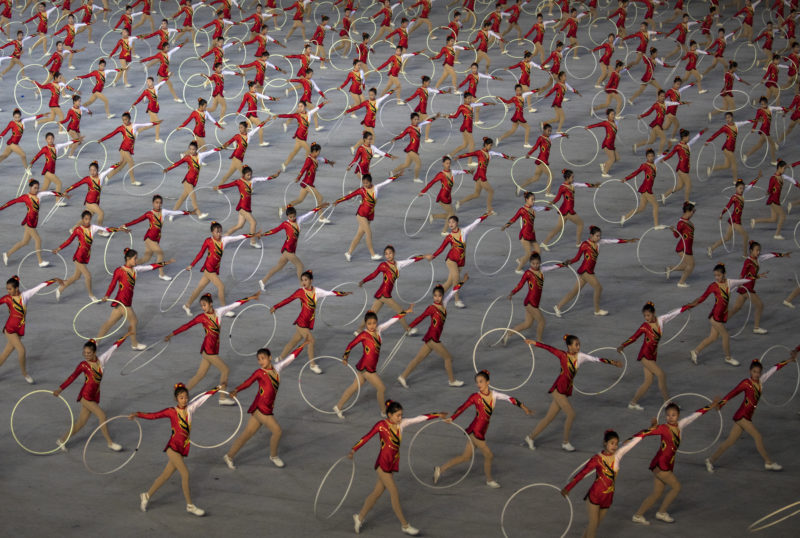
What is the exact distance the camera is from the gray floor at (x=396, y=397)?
43.1ft

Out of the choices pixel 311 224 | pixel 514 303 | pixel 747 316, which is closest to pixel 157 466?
pixel 514 303

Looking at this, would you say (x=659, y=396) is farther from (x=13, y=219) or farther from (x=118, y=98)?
(x=118, y=98)

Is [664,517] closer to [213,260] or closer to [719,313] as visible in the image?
[719,313]

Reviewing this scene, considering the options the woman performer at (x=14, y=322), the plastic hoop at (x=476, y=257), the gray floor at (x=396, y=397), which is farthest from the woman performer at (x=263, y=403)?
the plastic hoop at (x=476, y=257)

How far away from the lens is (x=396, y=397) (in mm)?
15961

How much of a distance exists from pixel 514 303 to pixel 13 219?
11041mm

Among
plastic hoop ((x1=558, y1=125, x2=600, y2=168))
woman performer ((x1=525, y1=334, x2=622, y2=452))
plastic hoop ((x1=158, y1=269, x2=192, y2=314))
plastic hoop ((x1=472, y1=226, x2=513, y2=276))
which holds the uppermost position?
woman performer ((x1=525, y1=334, x2=622, y2=452))

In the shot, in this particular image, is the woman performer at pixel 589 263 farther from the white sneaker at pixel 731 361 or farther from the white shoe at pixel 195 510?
the white shoe at pixel 195 510

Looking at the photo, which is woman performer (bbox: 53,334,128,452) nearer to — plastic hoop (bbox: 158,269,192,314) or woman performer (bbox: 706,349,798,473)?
plastic hoop (bbox: 158,269,192,314)

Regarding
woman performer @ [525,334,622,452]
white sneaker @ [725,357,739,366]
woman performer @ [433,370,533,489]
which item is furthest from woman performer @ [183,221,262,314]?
white sneaker @ [725,357,739,366]

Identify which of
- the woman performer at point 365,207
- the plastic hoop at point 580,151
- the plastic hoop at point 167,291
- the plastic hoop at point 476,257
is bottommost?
the plastic hoop at point 580,151

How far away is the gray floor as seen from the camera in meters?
13.1

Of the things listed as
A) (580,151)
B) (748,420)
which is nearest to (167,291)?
(748,420)

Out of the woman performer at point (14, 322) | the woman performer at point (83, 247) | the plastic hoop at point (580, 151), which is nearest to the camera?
the woman performer at point (14, 322)
